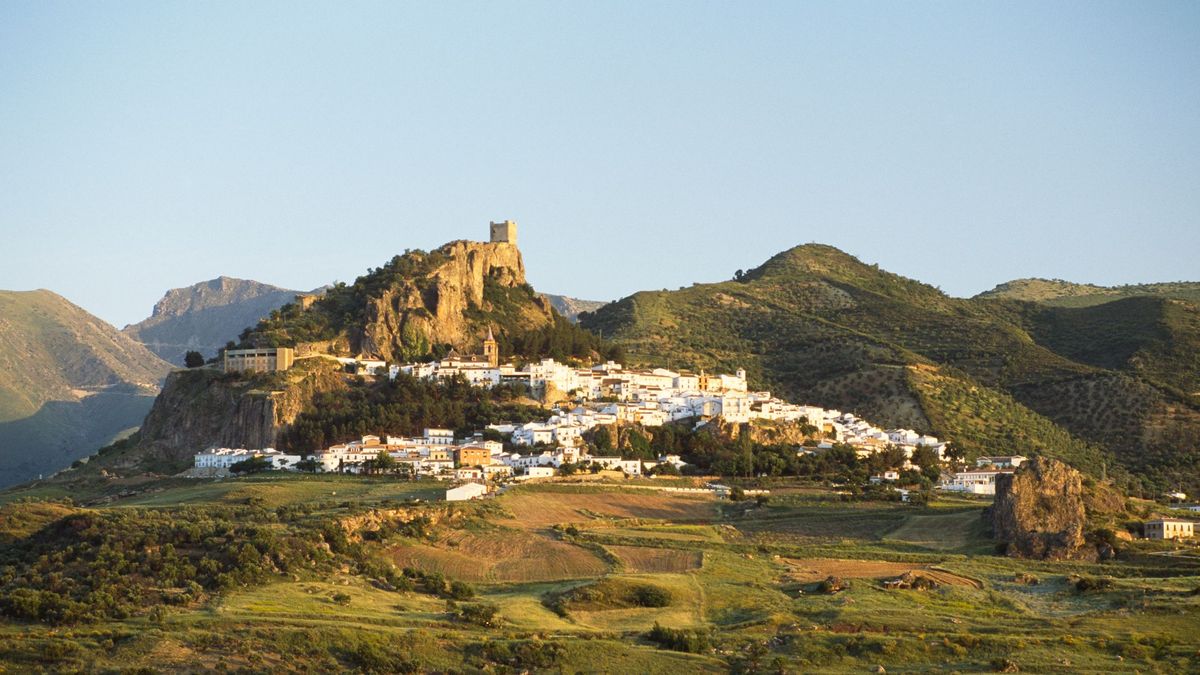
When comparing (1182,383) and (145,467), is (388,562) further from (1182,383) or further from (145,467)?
(1182,383)

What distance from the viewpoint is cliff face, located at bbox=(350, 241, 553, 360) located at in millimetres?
110500

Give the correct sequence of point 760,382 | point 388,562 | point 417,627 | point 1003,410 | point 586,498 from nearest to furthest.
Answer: point 417,627, point 388,562, point 586,498, point 1003,410, point 760,382

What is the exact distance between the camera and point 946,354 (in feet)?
445

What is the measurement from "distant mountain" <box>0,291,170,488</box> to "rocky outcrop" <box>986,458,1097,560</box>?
286 ft

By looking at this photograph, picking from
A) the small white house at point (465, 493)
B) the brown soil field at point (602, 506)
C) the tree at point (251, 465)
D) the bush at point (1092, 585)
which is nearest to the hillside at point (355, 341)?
the tree at point (251, 465)

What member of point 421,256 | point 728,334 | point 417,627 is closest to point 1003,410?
point 728,334

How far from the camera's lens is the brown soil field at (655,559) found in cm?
6531

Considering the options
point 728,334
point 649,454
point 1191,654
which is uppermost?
point 728,334

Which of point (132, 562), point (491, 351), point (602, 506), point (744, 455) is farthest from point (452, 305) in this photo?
point (132, 562)

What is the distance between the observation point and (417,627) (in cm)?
5106

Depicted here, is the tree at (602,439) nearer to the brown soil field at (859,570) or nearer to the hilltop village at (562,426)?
the hilltop village at (562,426)

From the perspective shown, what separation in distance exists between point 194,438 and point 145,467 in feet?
13.9

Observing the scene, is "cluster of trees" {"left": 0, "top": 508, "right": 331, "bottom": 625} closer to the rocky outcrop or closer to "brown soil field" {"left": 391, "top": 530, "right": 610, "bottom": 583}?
"brown soil field" {"left": 391, "top": 530, "right": 610, "bottom": 583}

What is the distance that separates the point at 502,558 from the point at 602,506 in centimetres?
1397
